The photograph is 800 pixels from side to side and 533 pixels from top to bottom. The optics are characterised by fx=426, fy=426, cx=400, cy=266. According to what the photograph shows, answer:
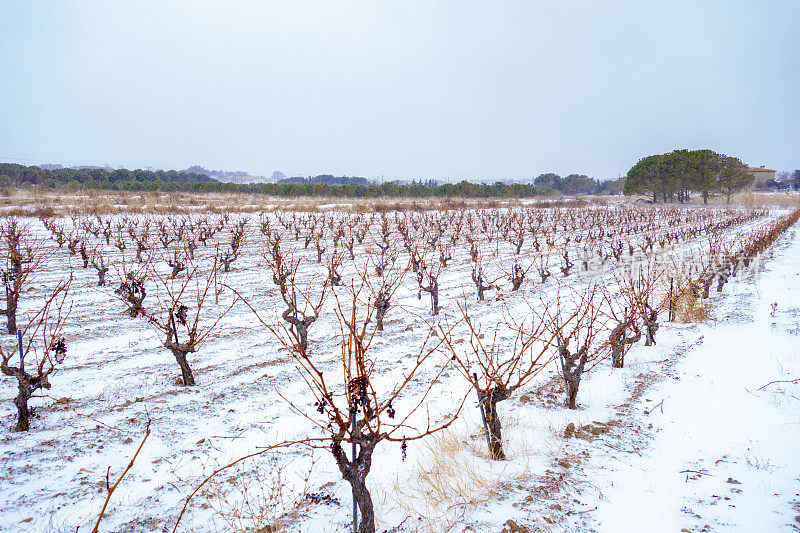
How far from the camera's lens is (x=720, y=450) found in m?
3.05

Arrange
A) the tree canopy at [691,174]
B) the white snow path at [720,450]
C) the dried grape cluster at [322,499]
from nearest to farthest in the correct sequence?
1. the white snow path at [720,450]
2. the dried grape cluster at [322,499]
3. the tree canopy at [691,174]

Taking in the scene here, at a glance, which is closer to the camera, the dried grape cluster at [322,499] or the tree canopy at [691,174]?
the dried grape cluster at [322,499]

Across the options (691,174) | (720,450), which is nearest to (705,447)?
(720,450)

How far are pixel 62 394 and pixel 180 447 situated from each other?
1699 mm

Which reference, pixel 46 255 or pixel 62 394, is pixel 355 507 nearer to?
pixel 62 394

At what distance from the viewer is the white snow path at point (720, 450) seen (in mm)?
2377

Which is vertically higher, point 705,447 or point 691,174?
point 691,174

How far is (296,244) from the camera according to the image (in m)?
15.0

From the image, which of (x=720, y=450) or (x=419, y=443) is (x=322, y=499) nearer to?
(x=419, y=443)

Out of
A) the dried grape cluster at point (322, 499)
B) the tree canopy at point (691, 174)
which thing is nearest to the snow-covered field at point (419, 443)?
the dried grape cluster at point (322, 499)

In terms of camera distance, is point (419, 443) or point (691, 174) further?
point (691, 174)

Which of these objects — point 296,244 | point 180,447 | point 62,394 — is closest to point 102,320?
point 62,394

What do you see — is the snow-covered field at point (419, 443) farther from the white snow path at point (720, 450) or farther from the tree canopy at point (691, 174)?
the tree canopy at point (691, 174)

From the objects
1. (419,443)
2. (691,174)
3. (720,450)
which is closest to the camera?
(720,450)
